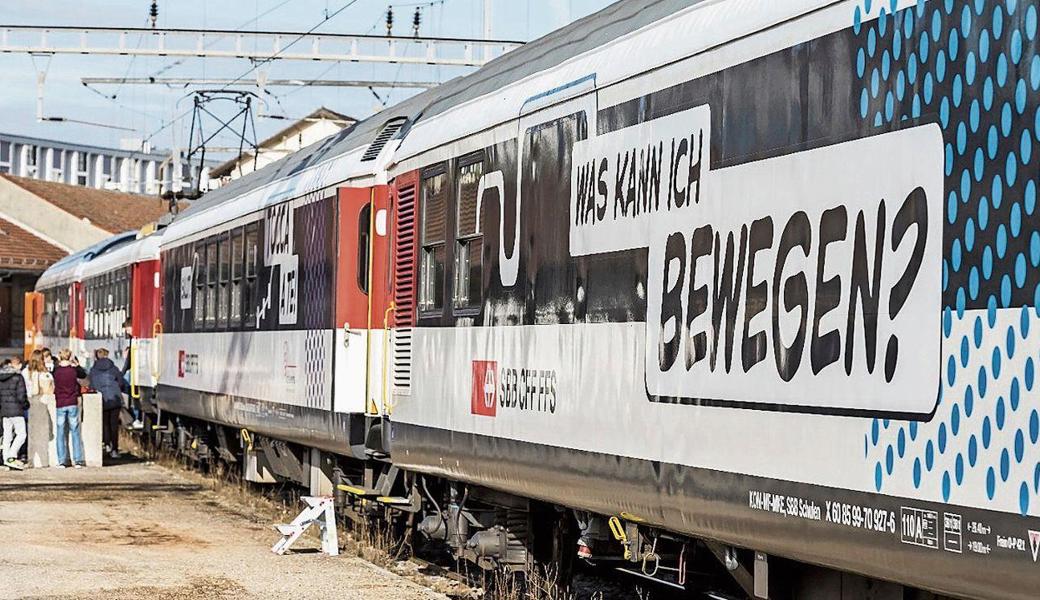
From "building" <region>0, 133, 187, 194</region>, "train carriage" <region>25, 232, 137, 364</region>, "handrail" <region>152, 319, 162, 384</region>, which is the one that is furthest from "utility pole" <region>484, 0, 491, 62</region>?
"building" <region>0, 133, 187, 194</region>

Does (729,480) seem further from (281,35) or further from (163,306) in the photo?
(281,35)

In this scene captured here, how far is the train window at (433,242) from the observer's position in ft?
36.3

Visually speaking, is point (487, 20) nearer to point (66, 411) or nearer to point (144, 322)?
point (144, 322)

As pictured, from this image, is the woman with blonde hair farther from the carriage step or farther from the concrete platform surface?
the carriage step

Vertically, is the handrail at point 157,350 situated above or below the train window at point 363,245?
below

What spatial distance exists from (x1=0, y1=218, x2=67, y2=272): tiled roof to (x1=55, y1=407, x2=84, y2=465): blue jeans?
34312mm

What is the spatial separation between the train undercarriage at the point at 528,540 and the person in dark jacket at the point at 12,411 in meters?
6.15

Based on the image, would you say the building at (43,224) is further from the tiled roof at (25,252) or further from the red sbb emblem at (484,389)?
the red sbb emblem at (484,389)

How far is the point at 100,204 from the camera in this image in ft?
232

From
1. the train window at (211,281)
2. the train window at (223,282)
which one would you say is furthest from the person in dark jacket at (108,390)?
the train window at (223,282)

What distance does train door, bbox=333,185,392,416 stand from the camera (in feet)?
42.1

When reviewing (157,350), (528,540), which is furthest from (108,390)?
(528,540)

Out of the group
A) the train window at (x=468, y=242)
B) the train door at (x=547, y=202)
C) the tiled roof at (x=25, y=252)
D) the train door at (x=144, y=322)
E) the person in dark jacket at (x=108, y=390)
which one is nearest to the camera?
the train door at (x=547, y=202)

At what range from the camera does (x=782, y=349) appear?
21.1 feet
